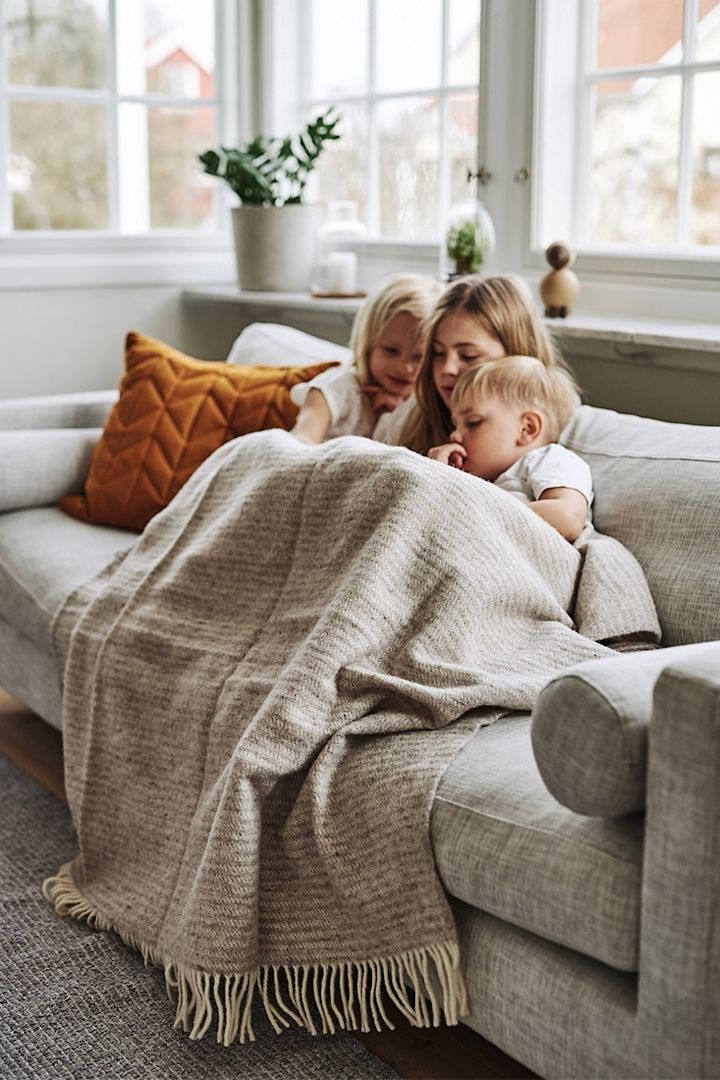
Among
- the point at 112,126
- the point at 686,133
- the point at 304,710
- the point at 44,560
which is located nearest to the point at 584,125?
the point at 686,133

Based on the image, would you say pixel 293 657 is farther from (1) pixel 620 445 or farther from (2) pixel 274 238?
(2) pixel 274 238

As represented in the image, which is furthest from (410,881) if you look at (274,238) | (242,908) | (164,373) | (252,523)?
(274,238)

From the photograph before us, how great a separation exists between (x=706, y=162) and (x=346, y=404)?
36.3 inches

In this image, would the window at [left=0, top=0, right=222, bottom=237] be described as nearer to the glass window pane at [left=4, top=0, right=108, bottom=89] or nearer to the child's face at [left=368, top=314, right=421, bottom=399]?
the glass window pane at [left=4, top=0, right=108, bottom=89]

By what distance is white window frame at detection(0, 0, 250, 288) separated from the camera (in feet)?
11.5

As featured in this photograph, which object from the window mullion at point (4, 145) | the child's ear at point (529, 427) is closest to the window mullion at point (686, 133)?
the child's ear at point (529, 427)

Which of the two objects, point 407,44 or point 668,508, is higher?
point 407,44

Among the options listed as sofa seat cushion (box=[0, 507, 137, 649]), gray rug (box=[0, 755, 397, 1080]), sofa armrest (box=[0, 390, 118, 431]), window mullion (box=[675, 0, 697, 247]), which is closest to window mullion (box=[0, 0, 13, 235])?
sofa armrest (box=[0, 390, 118, 431])

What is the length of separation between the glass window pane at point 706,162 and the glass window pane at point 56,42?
1.78 meters

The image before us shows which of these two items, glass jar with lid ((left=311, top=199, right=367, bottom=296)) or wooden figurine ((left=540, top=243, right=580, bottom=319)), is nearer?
wooden figurine ((left=540, top=243, right=580, bottom=319))

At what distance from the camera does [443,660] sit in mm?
1679

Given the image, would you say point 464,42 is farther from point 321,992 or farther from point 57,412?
point 321,992

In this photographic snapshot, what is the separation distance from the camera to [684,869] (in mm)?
1215

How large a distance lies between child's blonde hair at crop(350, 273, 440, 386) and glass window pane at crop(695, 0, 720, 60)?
2.46 ft
